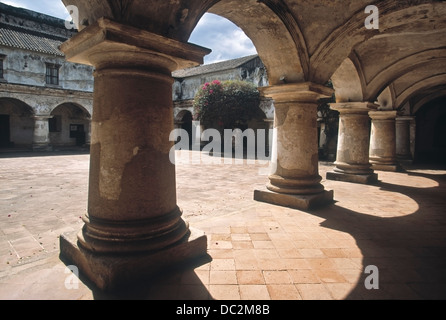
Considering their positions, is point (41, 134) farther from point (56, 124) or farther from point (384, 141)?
point (384, 141)

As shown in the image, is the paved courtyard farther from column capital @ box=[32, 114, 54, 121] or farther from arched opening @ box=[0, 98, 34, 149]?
arched opening @ box=[0, 98, 34, 149]

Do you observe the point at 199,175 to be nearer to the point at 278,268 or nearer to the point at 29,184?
the point at 29,184

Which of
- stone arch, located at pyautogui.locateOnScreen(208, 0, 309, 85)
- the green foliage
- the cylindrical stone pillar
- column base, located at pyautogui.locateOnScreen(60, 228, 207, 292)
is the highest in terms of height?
the green foliage

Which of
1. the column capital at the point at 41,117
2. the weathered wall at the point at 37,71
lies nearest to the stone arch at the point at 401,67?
the column capital at the point at 41,117

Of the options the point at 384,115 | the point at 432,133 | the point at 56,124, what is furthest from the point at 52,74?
the point at 432,133

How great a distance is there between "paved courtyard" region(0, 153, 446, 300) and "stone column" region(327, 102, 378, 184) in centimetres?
128

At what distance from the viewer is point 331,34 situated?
4.48 meters

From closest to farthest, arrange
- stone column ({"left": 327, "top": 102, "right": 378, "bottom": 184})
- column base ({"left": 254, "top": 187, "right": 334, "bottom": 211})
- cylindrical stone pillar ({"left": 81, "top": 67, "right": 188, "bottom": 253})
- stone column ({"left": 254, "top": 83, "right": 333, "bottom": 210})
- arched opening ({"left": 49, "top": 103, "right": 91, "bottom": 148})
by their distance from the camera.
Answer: cylindrical stone pillar ({"left": 81, "top": 67, "right": 188, "bottom": 253})
column base ({"left": 254, "top": 187, "right": 334, "bottom": 211})
stone column ({"left": 254, "top": 83, "right": 333, "bottom": 210})
stone column ({"left": 327, "top": 102, "right": 378, "bottom": 184})
arched opening ({"left": 49, "top": 103, "right": 91, "bottom": 148})

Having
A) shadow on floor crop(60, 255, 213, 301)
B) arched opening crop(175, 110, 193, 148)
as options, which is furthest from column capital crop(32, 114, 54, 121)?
shadow on floor crop(60, 255, 213, 301)

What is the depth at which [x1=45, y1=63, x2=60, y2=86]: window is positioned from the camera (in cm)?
1903

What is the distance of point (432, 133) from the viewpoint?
14.6 metres

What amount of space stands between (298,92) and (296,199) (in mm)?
1830
